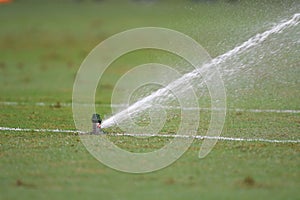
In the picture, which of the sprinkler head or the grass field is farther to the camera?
the sprinkler head

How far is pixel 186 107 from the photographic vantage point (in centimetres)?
1030

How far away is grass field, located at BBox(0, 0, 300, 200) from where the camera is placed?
20.7 ft

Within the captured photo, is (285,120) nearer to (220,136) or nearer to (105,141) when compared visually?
(220,136)

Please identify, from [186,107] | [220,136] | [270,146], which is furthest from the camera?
[186,107]

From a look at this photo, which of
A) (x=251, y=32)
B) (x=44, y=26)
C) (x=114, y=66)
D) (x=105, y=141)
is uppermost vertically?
(x=44, y=26)

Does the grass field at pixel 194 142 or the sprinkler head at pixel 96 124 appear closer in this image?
the grass field at pixel 194 142

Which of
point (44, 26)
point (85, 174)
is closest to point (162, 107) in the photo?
point (85, 174)

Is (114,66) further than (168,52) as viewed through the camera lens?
Yes

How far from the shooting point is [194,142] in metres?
8.30

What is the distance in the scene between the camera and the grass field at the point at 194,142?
6309 mm

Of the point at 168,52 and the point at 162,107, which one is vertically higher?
the point at 168,52

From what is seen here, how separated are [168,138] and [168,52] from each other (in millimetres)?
2834

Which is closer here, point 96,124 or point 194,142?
point 194,142

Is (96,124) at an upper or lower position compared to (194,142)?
lower
